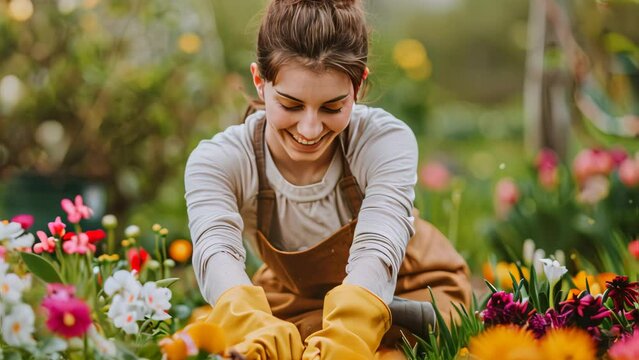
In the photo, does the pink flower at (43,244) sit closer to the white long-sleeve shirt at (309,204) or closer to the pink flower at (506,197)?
the white long-sleeve shirt at (309,204)

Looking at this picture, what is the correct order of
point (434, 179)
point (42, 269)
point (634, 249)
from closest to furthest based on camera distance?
point (42, 269)
point (634, 249)
point (434, 179)

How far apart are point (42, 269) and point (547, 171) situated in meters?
2.24

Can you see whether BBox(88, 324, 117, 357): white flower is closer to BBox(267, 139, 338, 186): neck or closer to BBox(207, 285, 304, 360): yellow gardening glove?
BBox(207, 285, 304, 360): yellow gardening glove

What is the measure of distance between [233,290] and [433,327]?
0.51 m

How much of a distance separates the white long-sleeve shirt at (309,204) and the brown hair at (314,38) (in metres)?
0.18

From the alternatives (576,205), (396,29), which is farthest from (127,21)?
(396,29)

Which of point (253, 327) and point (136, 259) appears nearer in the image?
point (253, 327)

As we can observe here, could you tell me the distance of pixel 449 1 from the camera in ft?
25.5

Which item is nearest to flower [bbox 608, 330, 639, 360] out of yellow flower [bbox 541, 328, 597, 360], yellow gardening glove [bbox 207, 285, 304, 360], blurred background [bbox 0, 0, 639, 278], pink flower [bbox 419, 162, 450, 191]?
yellow flower [bbox 541, 328, 597, 360]

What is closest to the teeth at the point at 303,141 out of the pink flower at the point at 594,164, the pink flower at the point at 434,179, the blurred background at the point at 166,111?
the blurred background at the point at 166,111

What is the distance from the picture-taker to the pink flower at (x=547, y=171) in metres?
3.37

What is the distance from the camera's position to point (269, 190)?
1.95 metres

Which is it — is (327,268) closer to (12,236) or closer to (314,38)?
(314,38)

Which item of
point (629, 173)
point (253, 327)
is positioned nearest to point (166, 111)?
point (629, 173)
